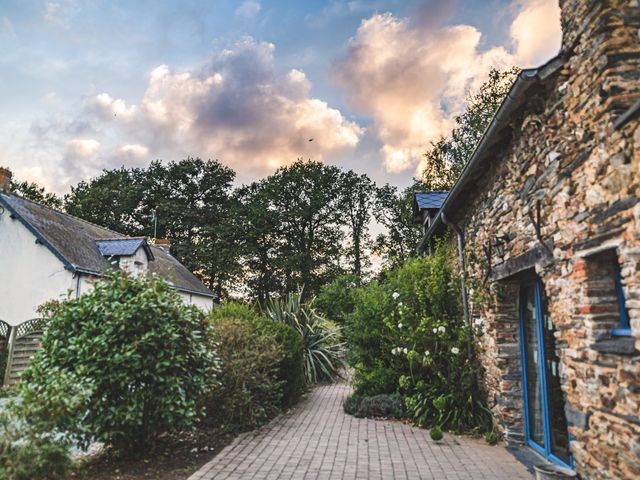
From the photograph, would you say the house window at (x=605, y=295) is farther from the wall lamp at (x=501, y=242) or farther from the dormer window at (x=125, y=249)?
the dormer window at (x=125, y=249)

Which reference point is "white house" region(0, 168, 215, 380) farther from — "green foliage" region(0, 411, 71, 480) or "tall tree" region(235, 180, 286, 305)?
"tall tree" region(235, 180, 286, 305)

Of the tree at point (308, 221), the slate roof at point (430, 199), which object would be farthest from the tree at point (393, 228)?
the slate roof at point (430, 199)

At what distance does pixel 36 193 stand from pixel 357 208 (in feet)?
85.7

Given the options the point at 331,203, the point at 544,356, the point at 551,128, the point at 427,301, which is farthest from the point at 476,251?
the point at 331,203

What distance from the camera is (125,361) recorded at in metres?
4.72

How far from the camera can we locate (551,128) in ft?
13.8

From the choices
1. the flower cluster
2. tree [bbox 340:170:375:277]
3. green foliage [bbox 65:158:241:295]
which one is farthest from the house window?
green foliage [bbox 65:158:241:295]

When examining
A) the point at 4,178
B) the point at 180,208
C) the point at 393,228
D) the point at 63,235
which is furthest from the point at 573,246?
the point at 180,208

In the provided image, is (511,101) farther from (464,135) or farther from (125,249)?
(464,135)

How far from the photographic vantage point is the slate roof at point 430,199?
11.2 metres

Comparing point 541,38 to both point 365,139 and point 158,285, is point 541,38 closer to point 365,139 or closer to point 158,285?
point 158,285

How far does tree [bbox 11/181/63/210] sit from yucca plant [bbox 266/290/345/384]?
2887 cm

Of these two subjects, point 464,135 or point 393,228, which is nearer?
point 464,135

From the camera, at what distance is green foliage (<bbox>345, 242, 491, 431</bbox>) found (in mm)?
6879
